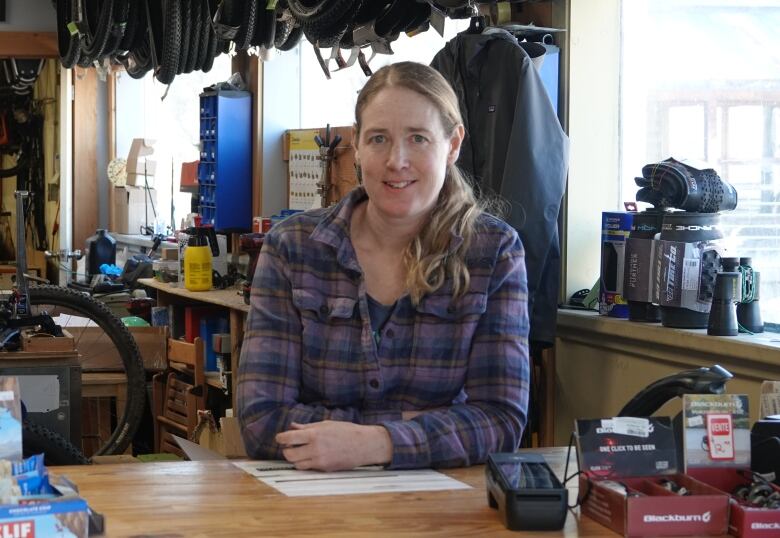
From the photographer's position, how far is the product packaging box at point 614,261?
3.65 meters

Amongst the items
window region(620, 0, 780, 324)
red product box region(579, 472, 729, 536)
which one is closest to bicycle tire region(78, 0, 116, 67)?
window region(620, 0, 780, 324)

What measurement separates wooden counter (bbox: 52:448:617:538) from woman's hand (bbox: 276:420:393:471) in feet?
0.47

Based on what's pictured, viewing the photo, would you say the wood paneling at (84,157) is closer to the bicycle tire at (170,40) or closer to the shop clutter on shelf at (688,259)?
the bicycle tire at (170,40)

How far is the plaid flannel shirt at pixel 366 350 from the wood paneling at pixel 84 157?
9.31 m

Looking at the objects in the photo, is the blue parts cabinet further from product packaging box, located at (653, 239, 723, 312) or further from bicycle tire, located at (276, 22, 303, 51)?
product packaging box, located at (653, 239, 723, 312)

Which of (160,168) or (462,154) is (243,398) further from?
(160,168)

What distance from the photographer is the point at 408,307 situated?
7.73 feet

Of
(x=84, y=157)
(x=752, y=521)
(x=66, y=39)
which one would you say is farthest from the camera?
(x=84, y=157)

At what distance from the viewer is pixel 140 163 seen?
31.9 ft

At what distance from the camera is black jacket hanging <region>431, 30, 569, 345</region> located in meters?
3.62

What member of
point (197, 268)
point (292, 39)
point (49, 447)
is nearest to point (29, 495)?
point (49, 447)

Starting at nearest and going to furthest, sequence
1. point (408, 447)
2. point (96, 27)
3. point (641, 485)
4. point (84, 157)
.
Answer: point (641, 485)
point (408, 447)
point (96, 27)
point (84, 157)

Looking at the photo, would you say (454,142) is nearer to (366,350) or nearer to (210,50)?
(366,350)

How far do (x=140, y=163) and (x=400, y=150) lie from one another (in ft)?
25.3
